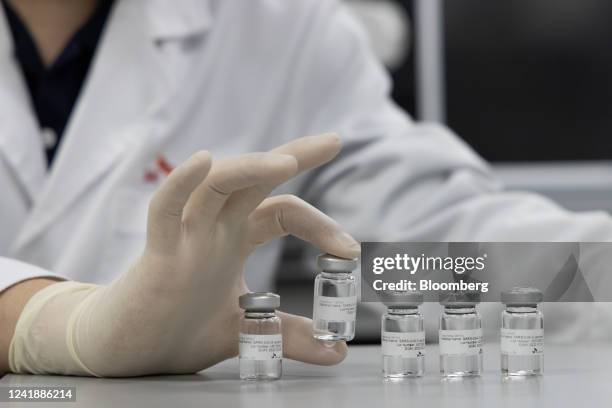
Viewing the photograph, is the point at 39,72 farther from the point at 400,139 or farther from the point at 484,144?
the point at 484,144

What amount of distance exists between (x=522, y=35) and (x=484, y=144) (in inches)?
12.5

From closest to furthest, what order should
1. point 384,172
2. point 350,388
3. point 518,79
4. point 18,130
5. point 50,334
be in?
point 350,388
point 50,334
point 18,130
point 384,172
point 518,79

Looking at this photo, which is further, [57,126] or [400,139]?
[400,139]

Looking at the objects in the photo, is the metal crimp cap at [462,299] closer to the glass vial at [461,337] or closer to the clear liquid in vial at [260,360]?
the glass vial at [461,337]

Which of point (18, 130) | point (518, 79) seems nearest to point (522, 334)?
point (18, 130)

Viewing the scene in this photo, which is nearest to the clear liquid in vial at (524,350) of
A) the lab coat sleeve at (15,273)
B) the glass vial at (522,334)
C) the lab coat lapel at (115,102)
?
the glass vial at (522,334)

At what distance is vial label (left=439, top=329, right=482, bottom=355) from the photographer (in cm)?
86

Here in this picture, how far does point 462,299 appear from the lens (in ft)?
2.88

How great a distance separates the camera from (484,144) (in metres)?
2.62

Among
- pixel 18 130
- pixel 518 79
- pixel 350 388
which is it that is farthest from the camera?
pixel 518 79

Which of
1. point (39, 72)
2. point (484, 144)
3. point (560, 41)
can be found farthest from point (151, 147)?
point (560, 41)

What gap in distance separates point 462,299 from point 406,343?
0.22 feet

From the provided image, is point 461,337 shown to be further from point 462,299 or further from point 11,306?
point 11,306

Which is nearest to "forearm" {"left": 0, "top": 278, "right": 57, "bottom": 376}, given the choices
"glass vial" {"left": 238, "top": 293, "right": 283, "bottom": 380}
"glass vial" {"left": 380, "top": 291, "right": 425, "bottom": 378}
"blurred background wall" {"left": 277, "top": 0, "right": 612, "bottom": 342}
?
"glass vial" {"left": 238, "top": 293, "right": 283, "bottom": 380}
